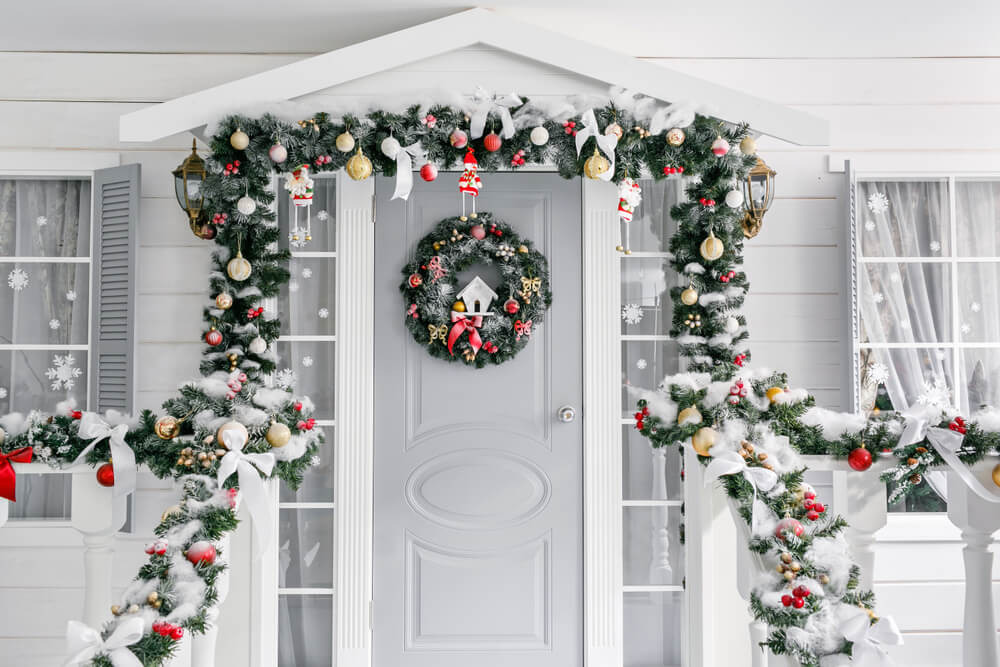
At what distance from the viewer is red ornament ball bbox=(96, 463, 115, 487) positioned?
1.90 meters

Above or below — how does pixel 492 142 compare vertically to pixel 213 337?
above

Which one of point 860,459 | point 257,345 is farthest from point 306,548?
point 860,459

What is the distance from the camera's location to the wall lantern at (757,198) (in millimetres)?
2662

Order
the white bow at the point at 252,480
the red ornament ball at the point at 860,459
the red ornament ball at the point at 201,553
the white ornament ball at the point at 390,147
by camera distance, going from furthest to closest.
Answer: the white ornament ball at the point at 390,147 < the red ornament ball at the point at 860,459 < the white bow at the point at 252,480 < the red ornament ball at the point at 201,553

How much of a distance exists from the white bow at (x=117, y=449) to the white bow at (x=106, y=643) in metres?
0.68

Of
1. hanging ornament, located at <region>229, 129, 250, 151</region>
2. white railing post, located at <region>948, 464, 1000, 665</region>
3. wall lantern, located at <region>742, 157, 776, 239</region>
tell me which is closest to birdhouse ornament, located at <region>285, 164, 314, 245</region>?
hanging ornament, located at <region>229, 129, 250, 151</region>

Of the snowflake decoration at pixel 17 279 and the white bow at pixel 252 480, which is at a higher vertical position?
the snowflake decoration at pixel 17 279

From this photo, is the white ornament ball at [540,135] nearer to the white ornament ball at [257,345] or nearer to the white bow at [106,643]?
the white ornament ball at [257,345]

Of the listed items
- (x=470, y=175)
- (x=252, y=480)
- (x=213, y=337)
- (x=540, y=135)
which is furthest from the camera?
(x=213, y=337)

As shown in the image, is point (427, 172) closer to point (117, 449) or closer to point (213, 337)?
point (213, 337)

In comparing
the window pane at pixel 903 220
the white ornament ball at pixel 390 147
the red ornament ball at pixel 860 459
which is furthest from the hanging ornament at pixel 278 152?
the window pane at pixel 903 220

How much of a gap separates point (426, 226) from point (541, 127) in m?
0.71

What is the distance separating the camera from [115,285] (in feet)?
9.07

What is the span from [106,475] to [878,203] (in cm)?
310
